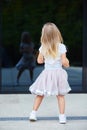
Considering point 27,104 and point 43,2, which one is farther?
point 43,2

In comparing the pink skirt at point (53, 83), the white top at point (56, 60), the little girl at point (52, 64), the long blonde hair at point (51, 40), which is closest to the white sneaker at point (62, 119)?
the little girl at point (52, 64)

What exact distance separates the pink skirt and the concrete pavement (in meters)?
0.49

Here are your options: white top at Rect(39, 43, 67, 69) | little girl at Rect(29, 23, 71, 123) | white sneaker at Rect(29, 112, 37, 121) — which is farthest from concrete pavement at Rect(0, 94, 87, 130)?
white top at Rect(39, 43, 67, 69)

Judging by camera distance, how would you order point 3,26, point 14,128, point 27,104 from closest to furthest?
point 14,128 < point 27,104 < point 3,26

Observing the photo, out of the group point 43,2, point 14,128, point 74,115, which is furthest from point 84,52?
point 14,128

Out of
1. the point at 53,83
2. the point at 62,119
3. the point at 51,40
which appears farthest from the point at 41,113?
the point at 51,40

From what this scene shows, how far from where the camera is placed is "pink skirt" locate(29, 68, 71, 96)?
736cm

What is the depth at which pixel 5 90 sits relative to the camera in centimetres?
1012

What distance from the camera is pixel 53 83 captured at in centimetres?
737

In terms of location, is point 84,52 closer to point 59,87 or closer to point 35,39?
point 35,39

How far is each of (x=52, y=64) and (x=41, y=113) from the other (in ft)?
3.65

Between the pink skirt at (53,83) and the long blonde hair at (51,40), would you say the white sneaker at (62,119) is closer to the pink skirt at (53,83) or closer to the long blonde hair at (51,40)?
the pink skirt at (53,83)

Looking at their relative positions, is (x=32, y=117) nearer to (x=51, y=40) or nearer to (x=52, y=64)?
(x=52, y=64)

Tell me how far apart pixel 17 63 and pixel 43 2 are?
4.36ft
